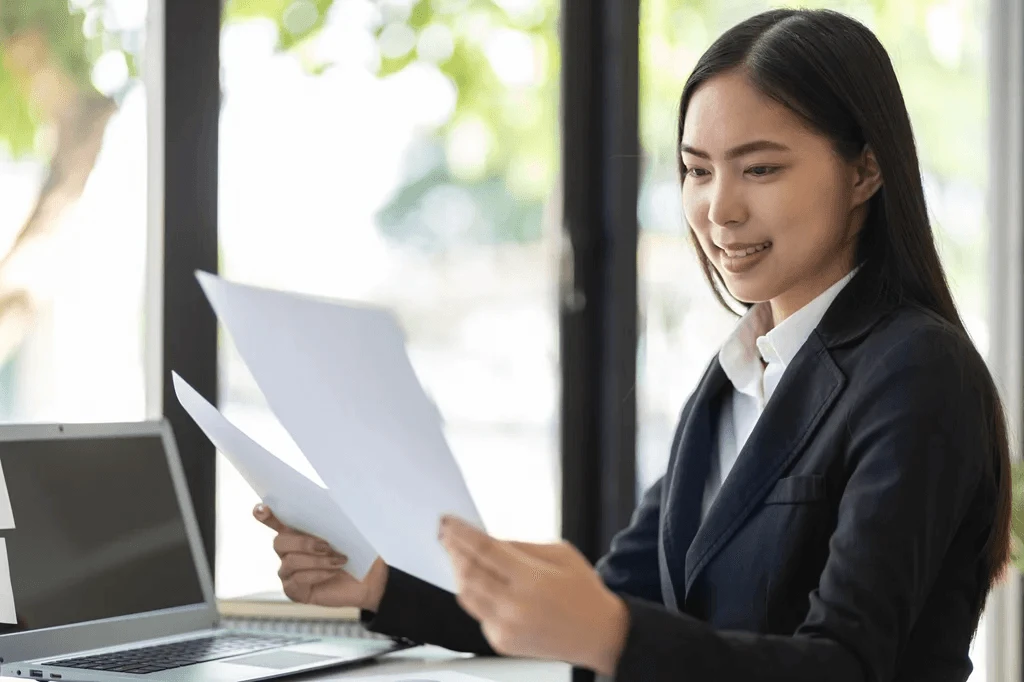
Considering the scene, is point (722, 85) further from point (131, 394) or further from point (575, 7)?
point (575, 7)

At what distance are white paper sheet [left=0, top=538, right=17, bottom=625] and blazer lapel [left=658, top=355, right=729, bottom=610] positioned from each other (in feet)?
2.29

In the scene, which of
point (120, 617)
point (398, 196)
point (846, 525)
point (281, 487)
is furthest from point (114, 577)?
point (398, 196)

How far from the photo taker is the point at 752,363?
130 centimetres

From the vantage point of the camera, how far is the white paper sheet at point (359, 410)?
0.88 metres

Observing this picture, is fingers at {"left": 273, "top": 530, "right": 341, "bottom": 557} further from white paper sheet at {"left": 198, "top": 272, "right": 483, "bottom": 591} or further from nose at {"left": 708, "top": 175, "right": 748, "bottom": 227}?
nose at {"left": 708, "top": 175, "right": 748, "bottom": 227}

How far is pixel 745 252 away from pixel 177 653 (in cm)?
76

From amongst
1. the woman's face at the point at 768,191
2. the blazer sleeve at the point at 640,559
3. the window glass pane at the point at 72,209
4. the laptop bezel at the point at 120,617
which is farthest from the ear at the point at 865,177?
the window glass pane at the point at 72,209

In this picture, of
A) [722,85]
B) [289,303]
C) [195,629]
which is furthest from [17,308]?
[722,85]

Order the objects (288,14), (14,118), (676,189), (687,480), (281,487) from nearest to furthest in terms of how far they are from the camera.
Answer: (281,487) → (687,480) → (14,118) → (288,14) → (676,189)

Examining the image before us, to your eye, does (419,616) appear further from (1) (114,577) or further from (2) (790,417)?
(2) (790,417)

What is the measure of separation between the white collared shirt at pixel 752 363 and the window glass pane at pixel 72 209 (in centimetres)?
95

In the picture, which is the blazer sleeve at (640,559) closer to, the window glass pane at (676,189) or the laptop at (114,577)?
the laptop at (114,577)

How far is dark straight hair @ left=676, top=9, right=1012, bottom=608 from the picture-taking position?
1121mm

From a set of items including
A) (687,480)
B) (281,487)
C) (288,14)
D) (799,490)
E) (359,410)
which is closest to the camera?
(359,410)
